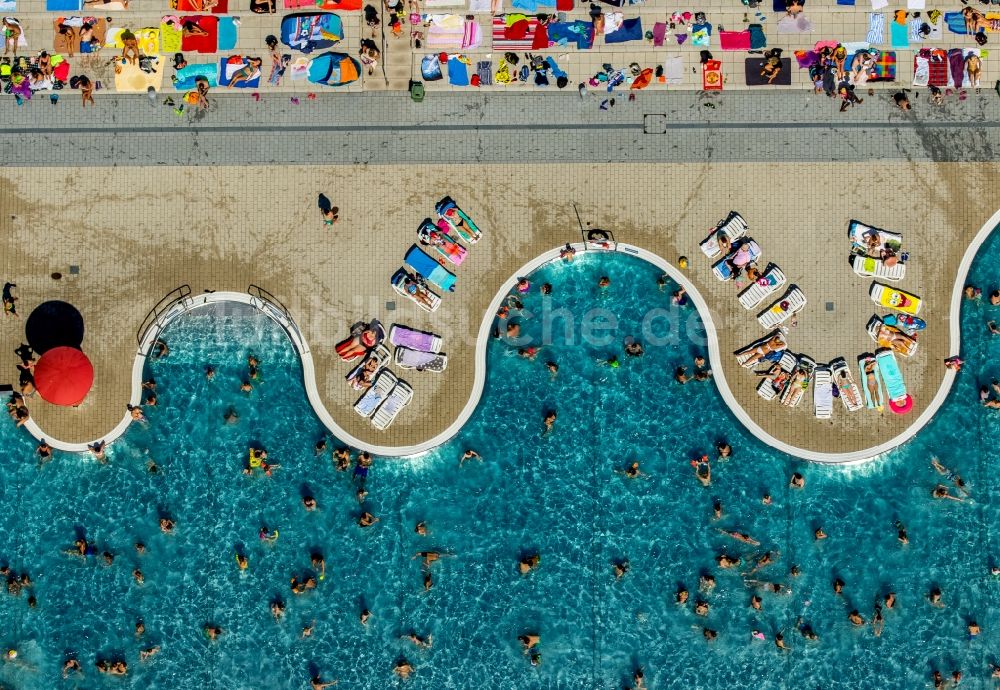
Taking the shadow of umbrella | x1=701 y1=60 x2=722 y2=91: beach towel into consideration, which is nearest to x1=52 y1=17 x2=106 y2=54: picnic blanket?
the shadow of umbrella

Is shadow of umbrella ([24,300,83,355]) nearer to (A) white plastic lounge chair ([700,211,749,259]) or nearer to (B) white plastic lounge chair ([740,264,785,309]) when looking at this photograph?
(A) white plastic lounge chair ([700,211,749,259])

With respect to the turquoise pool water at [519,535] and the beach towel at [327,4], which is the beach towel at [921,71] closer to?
the turquoise pool water at [519,535]

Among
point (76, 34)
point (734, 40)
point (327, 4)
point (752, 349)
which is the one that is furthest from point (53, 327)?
point (734, 40)

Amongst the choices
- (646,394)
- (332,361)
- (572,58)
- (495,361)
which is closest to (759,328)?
(646,394)

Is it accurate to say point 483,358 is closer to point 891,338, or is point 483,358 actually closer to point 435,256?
point 435,256

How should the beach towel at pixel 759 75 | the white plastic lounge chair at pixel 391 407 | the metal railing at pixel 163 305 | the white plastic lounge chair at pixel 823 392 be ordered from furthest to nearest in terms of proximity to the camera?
the beach towel at pixel 759 75 < the metal railing at pixel 163 305 < the white plastic lounge chair at pixel 391 407 < the white plastic lounge chair at pixel 823 392

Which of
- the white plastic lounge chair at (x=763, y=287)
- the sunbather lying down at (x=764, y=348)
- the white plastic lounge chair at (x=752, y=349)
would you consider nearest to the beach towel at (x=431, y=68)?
the white plastic lounge chair at (x=763, y=287)
